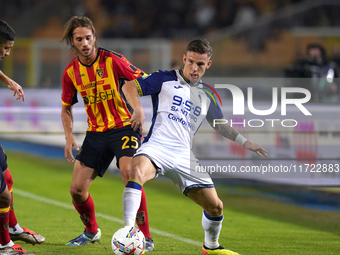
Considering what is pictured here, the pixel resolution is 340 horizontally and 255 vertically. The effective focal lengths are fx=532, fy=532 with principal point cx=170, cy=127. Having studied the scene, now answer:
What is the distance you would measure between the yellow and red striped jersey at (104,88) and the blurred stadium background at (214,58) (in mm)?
3718

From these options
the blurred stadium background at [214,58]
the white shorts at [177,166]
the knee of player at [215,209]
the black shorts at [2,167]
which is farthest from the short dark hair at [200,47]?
the blurred stadium background at [214,58]

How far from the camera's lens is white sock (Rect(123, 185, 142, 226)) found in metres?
3.75

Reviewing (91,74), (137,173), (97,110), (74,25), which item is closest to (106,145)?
(97,110)

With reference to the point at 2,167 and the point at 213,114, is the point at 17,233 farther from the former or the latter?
the point at 213,114

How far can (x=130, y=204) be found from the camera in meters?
3.78

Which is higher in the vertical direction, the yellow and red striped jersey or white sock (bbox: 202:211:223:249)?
the yellow and red striped jersey

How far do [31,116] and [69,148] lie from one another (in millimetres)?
6711

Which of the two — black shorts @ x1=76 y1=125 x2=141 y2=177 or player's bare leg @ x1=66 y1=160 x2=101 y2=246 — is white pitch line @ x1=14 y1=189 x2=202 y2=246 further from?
black shorts @ x1=76 y1=125 x2=141 y2=177

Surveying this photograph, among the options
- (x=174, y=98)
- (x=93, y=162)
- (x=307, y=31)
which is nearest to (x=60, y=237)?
(x=93, y=162)

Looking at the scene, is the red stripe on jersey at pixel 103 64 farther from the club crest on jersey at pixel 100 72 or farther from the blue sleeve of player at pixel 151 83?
the blue sleeve of player at pixel 151 83

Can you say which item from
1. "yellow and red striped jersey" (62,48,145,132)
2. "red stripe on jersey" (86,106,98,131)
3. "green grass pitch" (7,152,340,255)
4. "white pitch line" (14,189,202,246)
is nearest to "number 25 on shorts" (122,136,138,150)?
"yellow and red striped jersey" (62,48,145,132)

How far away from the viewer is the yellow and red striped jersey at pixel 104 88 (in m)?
4.76

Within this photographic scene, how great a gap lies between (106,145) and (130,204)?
1.06 m

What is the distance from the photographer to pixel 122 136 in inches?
184
